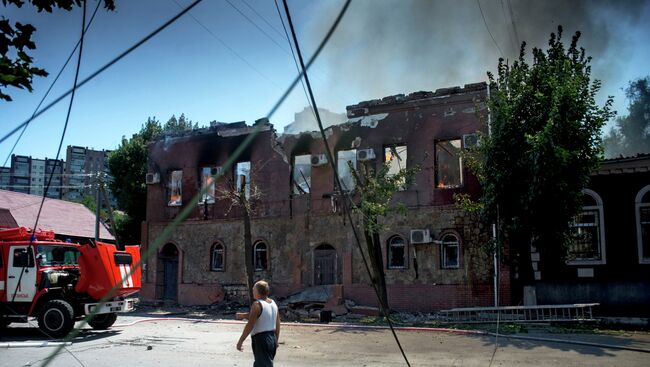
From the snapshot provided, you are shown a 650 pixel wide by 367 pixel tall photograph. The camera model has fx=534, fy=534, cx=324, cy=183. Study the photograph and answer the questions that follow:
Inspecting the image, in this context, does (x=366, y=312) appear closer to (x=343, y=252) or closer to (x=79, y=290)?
(x=343, y=252)

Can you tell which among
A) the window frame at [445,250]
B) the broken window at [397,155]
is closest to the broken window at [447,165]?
the broken window at [397,155]

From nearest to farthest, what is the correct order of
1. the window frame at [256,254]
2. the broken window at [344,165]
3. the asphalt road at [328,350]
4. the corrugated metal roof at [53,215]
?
the asphalt road at [328,350] < the window frame at [256,254] < the broken window at [344,165] < the corrugated metal roof at [53,215]

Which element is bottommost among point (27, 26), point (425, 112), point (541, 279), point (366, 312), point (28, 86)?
point (366, 312)

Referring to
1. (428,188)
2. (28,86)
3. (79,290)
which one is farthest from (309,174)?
(28,86)

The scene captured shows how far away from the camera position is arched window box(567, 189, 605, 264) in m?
18.2

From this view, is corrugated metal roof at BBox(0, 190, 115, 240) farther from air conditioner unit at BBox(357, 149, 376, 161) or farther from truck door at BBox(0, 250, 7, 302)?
air conditioner unit at BBox(357, 149, 376, 161)

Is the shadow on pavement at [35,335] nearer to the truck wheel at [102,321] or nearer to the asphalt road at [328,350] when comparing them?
the asphalt road at [328,350]

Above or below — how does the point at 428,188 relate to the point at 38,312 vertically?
above

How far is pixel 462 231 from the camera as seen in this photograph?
20219mm

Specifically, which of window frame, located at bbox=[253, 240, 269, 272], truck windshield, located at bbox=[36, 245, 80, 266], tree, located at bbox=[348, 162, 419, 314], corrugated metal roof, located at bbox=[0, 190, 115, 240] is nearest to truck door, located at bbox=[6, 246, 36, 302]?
truck windshield, located at bbox=[36, 245, 80, 266]

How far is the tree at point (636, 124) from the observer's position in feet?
190

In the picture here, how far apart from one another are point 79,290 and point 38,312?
45.9 inches

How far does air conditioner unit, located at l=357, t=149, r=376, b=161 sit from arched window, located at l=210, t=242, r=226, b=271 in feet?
26.1

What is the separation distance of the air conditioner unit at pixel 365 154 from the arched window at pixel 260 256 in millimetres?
6108
